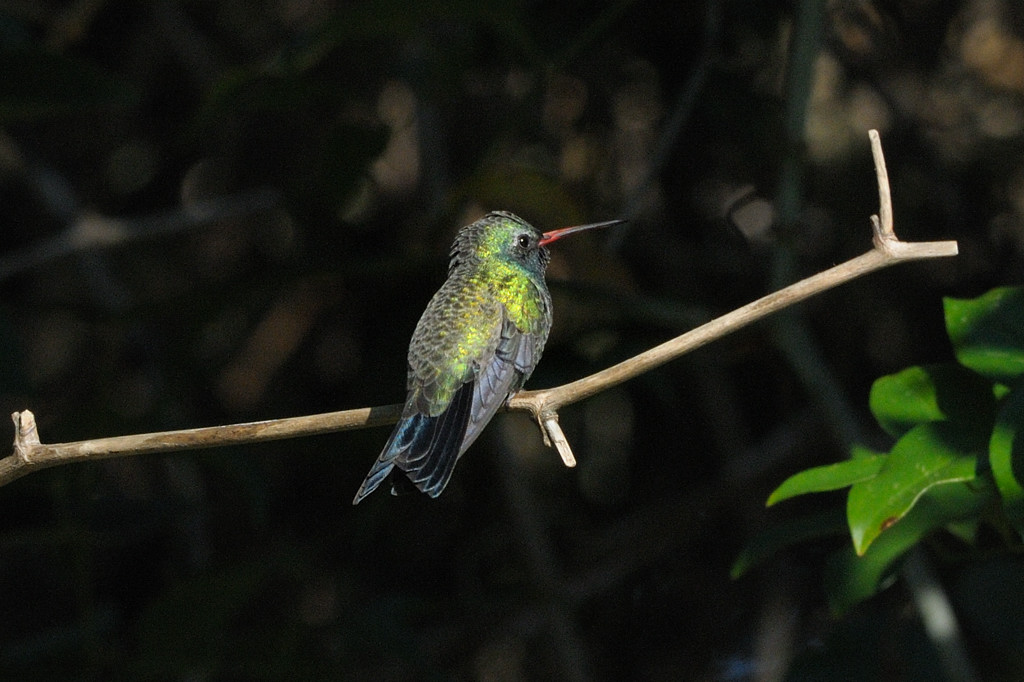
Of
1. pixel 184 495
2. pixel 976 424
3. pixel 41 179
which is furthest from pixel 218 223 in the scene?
pixel 976 424

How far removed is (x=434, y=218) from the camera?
338 centimetres

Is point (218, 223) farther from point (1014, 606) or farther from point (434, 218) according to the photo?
point (1014, 606)

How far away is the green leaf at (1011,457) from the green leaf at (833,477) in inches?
9.4

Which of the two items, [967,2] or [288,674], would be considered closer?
[288,674]

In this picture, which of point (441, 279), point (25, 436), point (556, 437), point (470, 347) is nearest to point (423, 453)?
point (556, 437)

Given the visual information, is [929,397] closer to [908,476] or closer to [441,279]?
[908,476]

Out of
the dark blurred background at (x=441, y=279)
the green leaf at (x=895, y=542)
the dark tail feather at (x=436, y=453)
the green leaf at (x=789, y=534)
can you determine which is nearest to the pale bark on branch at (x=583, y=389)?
the dark tail feather at (x=436, y=453)

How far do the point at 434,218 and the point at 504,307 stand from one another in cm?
88

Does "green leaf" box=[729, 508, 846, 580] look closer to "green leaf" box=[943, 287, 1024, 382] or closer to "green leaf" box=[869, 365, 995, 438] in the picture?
"green leaf" box=[869, 365, 995, 438]

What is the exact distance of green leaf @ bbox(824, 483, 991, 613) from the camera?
178 cm

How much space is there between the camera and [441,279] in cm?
324

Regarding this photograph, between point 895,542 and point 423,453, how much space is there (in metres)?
0.79

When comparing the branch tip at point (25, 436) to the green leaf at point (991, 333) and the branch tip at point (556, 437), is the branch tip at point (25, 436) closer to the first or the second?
the branch tip at point (556, 437)

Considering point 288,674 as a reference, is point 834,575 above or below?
below
